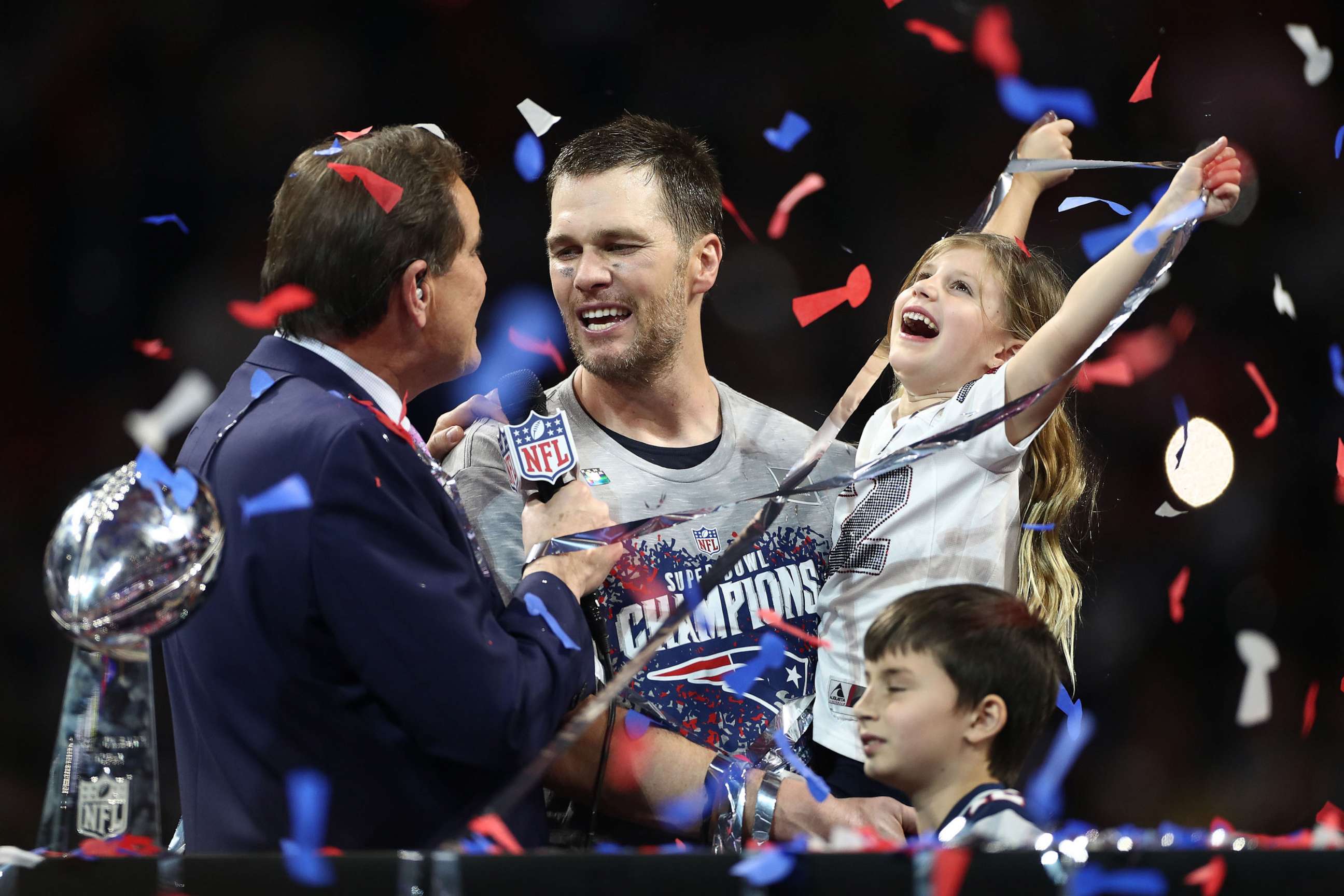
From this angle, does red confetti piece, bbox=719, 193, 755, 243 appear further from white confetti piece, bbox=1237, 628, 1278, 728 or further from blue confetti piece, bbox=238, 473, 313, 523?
white confetti piece, bbox=1237, 628, 1278, 728

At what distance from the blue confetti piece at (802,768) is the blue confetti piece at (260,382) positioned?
2.97ft

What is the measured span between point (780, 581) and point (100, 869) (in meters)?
1.16

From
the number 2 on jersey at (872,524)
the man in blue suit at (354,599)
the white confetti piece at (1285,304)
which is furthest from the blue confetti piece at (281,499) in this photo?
the white confetti piece at (1285,304)

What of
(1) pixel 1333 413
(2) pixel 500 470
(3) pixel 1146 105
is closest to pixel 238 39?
(2) pixel 500 470

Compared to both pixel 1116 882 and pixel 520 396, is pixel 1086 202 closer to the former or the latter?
pixel 520 396

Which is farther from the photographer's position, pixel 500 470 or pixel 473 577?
pixel 500 470

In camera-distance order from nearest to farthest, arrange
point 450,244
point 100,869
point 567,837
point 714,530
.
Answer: point 100,869 < point 450,244 < point 567,837 < point 714,530

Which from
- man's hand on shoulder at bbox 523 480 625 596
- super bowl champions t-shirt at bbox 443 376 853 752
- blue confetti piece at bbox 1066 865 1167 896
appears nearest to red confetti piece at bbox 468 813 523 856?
man's hand on shoulder at bbox 523 480 625 596

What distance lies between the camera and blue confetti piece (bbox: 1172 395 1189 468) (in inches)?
120

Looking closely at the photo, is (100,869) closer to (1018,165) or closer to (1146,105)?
(1018,165)

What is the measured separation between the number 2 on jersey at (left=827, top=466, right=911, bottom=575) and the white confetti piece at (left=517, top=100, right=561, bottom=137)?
1.02 m

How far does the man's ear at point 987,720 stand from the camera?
1502 millimetres

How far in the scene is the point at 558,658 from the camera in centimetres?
159

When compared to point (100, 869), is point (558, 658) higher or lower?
higher
